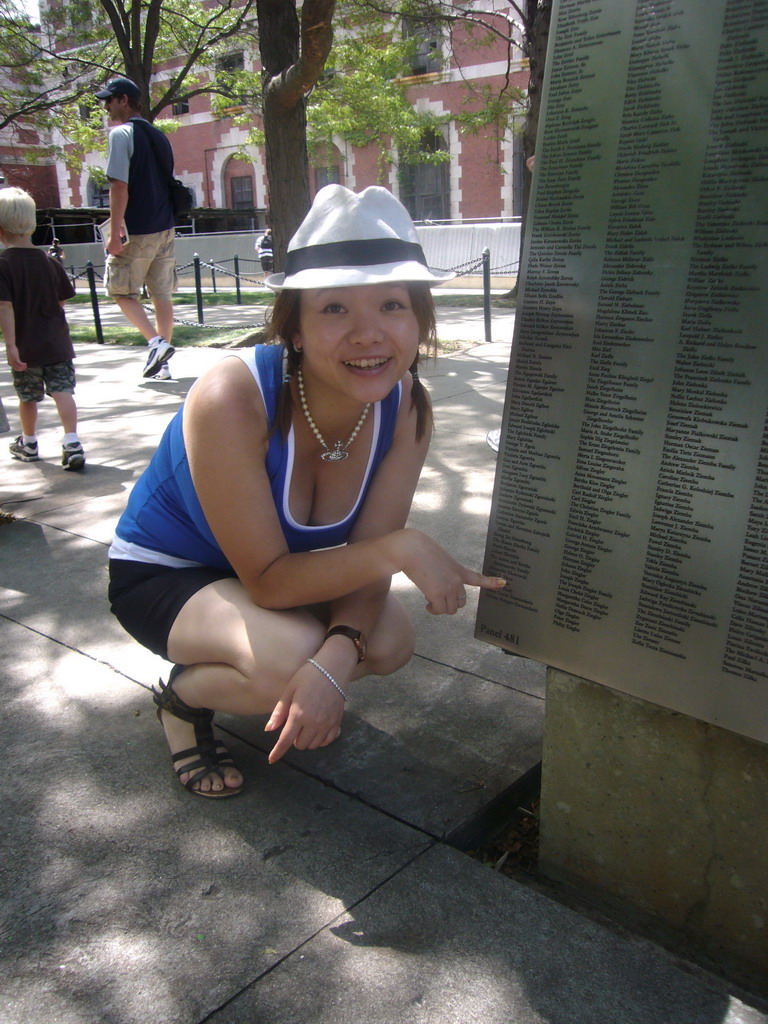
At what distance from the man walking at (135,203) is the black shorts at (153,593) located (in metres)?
5.27

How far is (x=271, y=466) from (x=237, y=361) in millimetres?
272

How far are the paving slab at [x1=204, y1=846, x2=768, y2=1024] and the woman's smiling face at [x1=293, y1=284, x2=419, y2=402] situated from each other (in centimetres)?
114

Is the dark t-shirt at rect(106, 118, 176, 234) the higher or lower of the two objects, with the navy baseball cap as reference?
lower

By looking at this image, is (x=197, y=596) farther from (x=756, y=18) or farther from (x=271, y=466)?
(x=756, y=18)

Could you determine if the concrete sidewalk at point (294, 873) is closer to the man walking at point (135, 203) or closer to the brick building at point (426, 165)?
the man walking at point (135, 203)

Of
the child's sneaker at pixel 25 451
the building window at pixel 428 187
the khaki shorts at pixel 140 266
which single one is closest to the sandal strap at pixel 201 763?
the child's sneaker at pixel 25 451

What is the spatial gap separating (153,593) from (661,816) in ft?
4.49

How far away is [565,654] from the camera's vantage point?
192 cm

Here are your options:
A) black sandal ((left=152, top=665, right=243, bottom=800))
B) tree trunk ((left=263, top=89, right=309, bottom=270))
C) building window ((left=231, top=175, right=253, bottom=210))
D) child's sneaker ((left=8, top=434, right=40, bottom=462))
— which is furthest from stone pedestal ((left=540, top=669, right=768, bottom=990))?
building window ((left=231, top=175, right=253, bottom=210))

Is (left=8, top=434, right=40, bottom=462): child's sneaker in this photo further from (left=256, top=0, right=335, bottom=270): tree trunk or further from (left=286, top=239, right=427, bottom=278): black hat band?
(left=286, top=239, right=427, bottom=278): black hat band

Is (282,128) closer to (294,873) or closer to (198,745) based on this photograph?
(198,745)

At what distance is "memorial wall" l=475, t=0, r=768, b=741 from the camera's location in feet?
5.13

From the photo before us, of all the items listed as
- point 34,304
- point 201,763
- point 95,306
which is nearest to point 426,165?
point 95,306

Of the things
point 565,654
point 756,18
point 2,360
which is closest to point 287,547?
point 565,654
